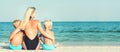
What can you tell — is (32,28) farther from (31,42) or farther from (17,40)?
(17,40)

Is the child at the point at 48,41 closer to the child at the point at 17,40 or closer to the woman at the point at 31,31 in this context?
the woman at the point at 31,31

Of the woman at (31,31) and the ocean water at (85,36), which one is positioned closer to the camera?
the woman at (31,31)

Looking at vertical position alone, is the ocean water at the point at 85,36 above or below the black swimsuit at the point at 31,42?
below

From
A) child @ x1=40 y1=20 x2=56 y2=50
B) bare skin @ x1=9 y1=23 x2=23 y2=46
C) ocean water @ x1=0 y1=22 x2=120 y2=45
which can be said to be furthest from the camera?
ocean water @ x1=0 y1=22 x2=120 y2=45

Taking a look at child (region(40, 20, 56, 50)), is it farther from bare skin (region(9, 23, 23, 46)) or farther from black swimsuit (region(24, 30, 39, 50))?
bare skin (region(9, 23, 23, 46))

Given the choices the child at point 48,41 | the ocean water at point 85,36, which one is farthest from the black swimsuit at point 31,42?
the ocean water at point 85,36

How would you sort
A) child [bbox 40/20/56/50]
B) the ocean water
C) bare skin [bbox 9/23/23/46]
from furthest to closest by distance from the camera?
the ocean water → child [bbox 40/20/56/50] → bare skin [bbox 9/23/23/46]

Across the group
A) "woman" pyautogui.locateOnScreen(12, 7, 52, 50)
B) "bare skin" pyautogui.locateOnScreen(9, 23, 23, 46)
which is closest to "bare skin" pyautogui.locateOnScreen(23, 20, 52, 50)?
"woman" pyautogui.locateOnScreen(12, 7, 52, 50)

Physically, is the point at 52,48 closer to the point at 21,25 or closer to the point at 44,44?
the point at 44,44

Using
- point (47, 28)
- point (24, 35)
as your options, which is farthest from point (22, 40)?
point (47, 28)

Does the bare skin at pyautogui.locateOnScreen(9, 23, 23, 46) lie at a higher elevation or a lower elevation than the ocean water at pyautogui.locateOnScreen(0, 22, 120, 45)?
higher

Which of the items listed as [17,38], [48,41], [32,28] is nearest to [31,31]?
[32,28]

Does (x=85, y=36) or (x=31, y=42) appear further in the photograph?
(x=85, y=36)

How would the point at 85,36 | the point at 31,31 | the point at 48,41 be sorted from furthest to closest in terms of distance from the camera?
the point at 85,36 → the point at 48,41 → the point at 31,31
